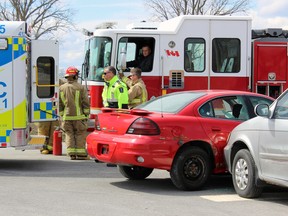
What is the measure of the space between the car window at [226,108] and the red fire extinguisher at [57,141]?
4.76 metres

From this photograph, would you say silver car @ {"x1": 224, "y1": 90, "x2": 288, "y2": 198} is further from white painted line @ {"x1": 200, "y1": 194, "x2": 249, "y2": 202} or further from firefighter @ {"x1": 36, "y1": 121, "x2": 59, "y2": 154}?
firefighter @ {"x1": 36, "y1": 121, "x2": 59, "y2": 154}

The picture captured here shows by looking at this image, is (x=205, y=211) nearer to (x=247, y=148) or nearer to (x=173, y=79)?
(x=247, y=148)

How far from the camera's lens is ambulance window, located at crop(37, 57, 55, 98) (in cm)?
1075

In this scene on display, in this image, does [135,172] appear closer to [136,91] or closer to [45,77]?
[136,91]

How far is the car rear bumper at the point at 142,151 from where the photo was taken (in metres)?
7.63

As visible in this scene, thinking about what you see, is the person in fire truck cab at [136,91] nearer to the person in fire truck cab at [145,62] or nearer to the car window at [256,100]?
the person in fire truck cab at [145,62]

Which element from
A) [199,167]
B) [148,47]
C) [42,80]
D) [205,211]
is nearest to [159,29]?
[148,47]

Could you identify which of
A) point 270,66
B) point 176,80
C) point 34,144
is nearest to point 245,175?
point 34,144

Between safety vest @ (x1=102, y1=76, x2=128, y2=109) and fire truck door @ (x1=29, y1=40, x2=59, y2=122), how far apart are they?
3.36ft

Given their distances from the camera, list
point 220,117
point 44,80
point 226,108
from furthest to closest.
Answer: point 44,80 < point 226,108 < point 220,117

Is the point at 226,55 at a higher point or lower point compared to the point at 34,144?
higher

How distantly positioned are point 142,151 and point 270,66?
250 inches

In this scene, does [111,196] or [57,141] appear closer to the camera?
[111,196]

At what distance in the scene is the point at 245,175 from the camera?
24.4 feet
